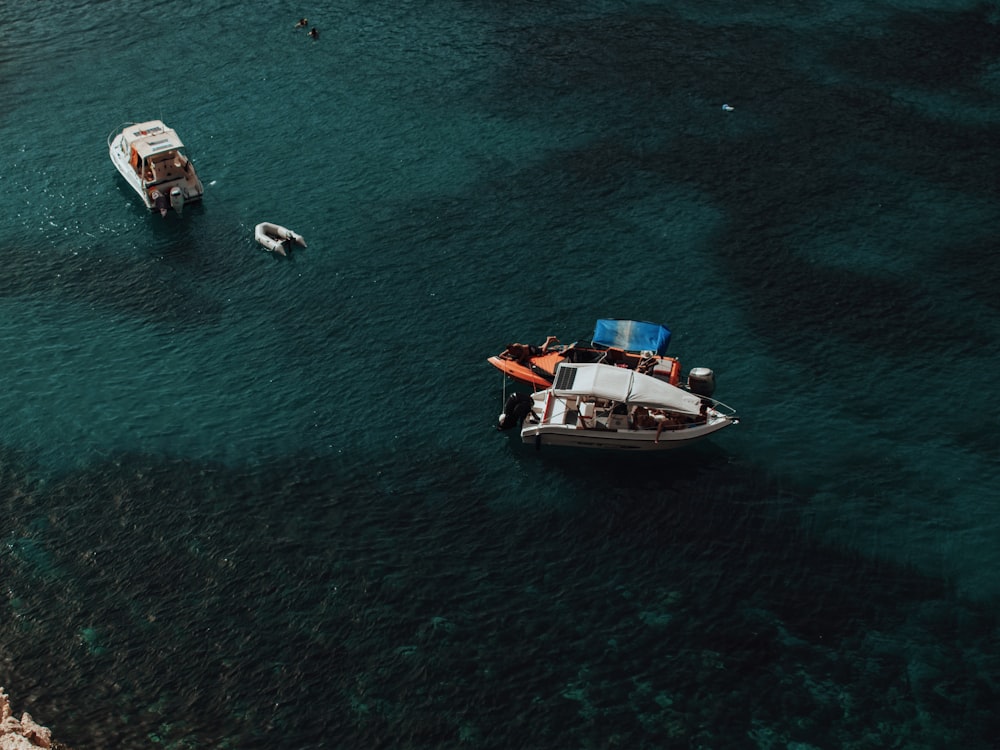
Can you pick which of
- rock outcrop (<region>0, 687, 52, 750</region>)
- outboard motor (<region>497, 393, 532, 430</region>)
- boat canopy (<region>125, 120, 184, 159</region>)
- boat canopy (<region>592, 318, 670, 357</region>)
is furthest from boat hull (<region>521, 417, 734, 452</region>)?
boat canopy (<region>125, 120, 184, 159</region>)

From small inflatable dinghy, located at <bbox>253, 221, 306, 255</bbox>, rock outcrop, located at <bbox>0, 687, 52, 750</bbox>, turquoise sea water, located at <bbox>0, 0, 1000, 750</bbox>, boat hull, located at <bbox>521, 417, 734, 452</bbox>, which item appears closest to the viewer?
rock outcrop, located at <bbox>0, 687, 52, 750</bbox>

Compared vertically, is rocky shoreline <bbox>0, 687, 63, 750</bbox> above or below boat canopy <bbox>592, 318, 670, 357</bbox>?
below

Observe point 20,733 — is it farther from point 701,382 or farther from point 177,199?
point 177,199

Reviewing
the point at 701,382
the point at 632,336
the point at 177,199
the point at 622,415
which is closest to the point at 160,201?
the point at 177,199

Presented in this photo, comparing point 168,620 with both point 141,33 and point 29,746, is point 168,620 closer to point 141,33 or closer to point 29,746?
point 29,746

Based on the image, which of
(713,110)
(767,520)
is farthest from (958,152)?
(767,520)

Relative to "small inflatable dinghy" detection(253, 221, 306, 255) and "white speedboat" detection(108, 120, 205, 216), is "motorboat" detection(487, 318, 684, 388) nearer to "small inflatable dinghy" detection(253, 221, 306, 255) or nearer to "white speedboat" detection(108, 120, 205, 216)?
"small inflatable dinghy" detection(253, 221, 306, 255)

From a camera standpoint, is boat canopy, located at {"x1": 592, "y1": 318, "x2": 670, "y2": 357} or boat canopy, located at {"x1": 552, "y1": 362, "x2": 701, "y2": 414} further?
boat canopy, located at {"x1": 592, "y1": 318, "x2": 670, "y2": 357}

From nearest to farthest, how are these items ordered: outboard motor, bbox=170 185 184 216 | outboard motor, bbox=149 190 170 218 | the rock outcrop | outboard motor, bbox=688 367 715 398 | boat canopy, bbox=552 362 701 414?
1. the rock outcrop
2. boat canopy, bbox=552 362 701 414
3. outboard motor, bbox=688 367 715 398
4. outboard motor, bbox=170 185 184 216
5. outboard motor, bbox=149 190 170 218
